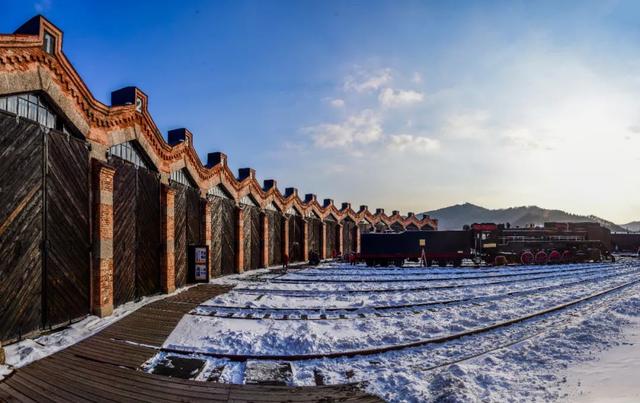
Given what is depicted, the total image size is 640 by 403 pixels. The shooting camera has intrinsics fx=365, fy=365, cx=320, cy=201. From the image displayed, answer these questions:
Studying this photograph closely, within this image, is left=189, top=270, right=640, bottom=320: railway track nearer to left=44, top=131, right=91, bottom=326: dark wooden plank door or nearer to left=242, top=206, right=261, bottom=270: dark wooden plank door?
left=44, top=131, right=91, bottom=326: dark wooden plank door

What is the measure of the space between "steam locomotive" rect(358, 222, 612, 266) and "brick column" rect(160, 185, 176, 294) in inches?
740

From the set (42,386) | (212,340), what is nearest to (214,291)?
(212,340)

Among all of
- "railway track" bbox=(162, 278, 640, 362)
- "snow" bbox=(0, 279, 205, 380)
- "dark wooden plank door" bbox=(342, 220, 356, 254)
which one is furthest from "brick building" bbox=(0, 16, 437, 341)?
"dark wooden plank door" bbox=(342, 220, 356, 254)

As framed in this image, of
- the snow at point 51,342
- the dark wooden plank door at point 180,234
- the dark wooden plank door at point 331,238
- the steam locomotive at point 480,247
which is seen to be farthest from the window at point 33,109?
the dark wooden plank door at point 331,238

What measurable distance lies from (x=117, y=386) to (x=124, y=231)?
7.66 meters

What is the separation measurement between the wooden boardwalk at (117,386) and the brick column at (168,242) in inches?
282

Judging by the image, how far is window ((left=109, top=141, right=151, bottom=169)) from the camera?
40.8 feet

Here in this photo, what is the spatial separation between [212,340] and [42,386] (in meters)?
3.30

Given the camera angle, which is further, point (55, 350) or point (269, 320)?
point (269, 320)

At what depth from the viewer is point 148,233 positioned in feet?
46.2

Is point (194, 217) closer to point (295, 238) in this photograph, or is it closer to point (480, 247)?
point (295, 238)

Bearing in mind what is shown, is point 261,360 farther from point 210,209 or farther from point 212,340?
point 210,209

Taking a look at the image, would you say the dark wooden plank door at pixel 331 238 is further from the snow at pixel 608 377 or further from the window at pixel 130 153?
the snow at pixel 608 377

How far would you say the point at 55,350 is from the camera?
7.45 meters
